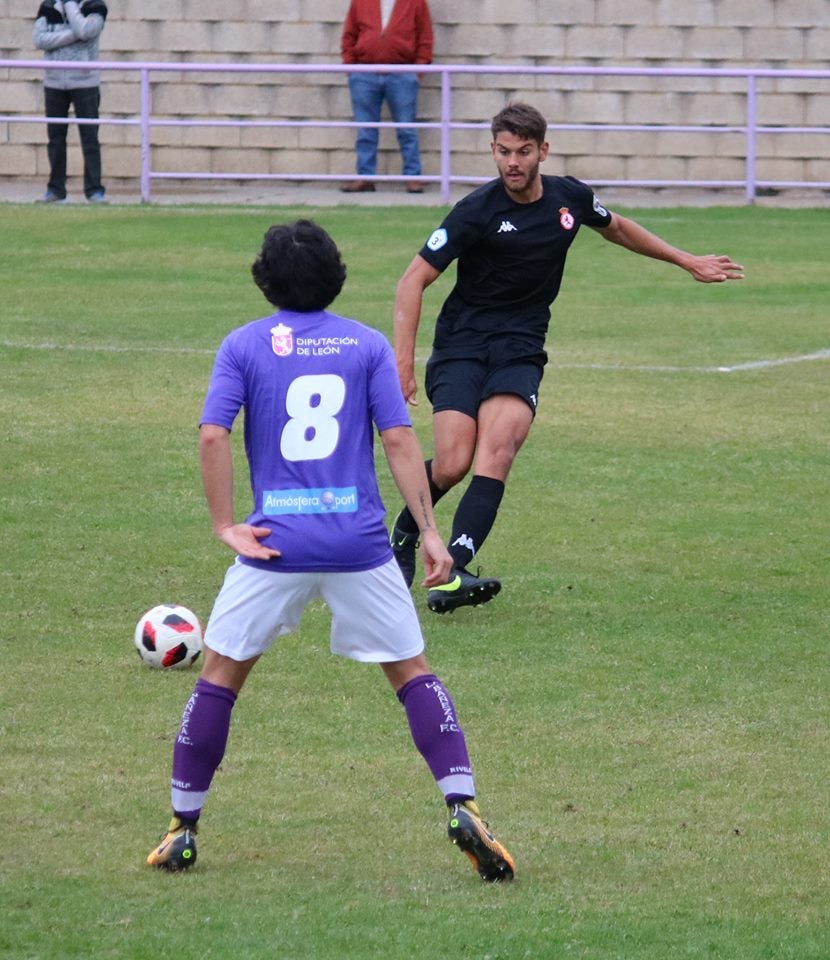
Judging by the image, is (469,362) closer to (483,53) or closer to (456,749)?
(456,749)

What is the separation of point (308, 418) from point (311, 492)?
197 mm

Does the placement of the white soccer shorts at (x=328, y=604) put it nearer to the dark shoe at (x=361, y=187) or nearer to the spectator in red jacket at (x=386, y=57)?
the spectator in red jacket at (x=386, y=57)

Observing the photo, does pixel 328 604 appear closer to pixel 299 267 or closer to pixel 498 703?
pixel 299 267

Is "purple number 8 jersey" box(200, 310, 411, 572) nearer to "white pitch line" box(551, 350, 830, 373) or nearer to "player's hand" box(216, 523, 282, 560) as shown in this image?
"player's hand" box(216, 523, 282, 560)

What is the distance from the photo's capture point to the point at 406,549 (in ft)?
29.3

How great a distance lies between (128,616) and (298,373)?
340cm

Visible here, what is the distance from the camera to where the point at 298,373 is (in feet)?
17.3

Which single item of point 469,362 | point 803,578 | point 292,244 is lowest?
point 803,578

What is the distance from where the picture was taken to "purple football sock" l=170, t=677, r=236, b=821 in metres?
5.44

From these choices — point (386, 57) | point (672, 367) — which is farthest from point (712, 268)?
point (386, 57)

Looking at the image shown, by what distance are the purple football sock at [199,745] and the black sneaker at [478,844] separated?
66cm

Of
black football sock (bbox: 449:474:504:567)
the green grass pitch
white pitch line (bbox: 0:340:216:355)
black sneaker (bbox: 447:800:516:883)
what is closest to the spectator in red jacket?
white pitch line (bbox: 0:340:216:355)

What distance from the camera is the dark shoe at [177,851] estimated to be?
17.8 ft

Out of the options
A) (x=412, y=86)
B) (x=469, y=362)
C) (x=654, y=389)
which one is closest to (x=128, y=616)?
(x=469, y=362)
